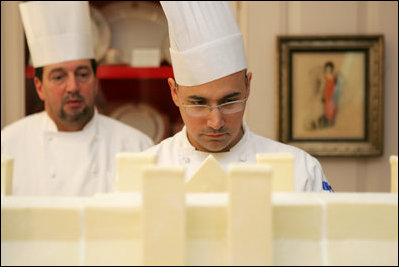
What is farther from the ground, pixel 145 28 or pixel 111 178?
pixel 145 28

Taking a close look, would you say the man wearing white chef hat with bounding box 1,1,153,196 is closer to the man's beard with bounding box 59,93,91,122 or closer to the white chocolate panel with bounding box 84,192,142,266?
the man's beard with bounding box 59,93,91,122

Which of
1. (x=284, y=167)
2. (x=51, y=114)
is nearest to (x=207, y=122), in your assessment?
(x=284, y=167)

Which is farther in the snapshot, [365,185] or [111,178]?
[365,185]

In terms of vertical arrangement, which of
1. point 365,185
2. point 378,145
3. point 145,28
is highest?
point 145,28

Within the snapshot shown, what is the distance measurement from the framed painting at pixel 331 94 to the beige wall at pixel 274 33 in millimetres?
34

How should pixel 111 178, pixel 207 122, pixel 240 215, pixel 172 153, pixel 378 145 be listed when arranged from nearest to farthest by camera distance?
pixel 240 215 < pixel 207 122 < pixel 172 153 < pixel 111 178 < pixel 378 145

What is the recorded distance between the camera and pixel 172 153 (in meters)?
0.75

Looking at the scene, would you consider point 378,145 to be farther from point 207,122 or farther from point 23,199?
point 23,199

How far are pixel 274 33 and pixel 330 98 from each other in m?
0.23

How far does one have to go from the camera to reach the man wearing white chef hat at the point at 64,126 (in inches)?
38.2

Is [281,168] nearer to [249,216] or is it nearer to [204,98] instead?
[249,216]

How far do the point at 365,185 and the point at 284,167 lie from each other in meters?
1.19

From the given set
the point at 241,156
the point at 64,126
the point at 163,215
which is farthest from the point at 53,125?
the point at 163,215

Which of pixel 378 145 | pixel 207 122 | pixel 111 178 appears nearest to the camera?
pixel 207 122
